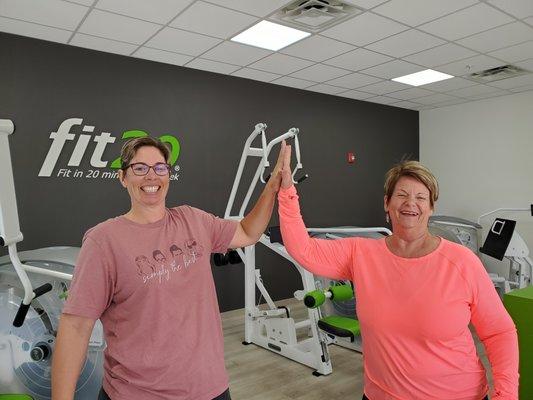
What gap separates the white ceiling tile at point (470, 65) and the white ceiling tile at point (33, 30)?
368 centimetres

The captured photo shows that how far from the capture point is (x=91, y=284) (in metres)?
1.10

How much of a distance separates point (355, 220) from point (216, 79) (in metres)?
2.78

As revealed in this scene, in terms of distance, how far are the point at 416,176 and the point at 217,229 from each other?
0.67 metres

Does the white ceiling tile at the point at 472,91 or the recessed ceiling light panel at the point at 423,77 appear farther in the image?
the white ceiling tile at the point at 472,91

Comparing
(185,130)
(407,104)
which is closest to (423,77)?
(407,104)

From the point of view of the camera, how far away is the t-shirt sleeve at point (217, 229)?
55.5 inches

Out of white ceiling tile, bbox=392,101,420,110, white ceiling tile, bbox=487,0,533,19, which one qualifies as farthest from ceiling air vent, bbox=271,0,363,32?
white ceiling tile, bbox=392,101,420,110

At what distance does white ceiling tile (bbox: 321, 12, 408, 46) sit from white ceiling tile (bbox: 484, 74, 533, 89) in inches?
93.0

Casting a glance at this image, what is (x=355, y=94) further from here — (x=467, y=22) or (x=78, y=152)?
(x=78, y=152)

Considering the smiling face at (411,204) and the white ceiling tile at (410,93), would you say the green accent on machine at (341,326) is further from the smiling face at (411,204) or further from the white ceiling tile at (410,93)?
the white ceiling tile at (410,93)

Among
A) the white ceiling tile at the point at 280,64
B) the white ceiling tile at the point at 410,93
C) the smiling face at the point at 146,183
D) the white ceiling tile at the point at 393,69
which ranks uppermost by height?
the white ceiling tile at the point at 280,64

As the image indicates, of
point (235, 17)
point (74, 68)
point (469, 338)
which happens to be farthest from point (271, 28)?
point (469, 338)

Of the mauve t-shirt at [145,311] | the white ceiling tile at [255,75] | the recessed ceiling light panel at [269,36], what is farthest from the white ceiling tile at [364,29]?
the mauve t-shirt at [145,311]

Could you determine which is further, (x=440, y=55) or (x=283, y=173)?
(x=440, y=55)
